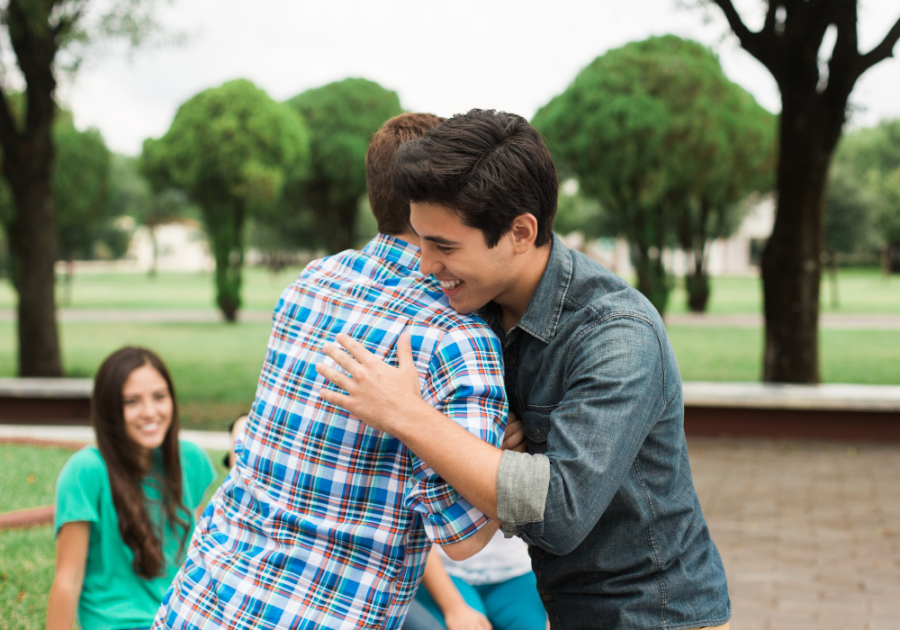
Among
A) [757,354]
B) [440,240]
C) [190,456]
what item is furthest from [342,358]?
[757,354]

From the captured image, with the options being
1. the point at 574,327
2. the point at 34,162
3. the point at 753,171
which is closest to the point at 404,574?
the point at 574,327

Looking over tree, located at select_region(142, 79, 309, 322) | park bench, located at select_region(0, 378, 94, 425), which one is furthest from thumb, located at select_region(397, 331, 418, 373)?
tree, located at select_region(142, 79, 309, 322)

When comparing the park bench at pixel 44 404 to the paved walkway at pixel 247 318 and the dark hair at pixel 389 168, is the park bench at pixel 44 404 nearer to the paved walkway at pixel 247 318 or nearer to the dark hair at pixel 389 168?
the dark hair at pixel 389 168

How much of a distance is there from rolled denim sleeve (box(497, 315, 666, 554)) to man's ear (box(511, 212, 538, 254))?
236 millimetres

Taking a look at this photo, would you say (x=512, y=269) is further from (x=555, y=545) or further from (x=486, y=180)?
(x=555, y=545)

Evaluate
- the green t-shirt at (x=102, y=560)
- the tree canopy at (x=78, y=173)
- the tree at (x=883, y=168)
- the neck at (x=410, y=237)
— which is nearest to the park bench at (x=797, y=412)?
the green t-shirt at (x=102, y=560)

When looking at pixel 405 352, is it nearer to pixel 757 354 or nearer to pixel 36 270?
pixel 36 270

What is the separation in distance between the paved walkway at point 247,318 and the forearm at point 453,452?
2153 cm

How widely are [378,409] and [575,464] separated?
1.23ft

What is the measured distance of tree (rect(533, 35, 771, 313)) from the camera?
18.2 metres

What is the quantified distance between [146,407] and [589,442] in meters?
2.12

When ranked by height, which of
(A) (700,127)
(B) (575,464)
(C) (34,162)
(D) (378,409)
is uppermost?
(A) (700,127)

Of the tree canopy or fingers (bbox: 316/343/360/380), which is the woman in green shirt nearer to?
fingers (bbox: 316/343/360/380)

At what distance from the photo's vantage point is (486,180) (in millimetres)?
1534
